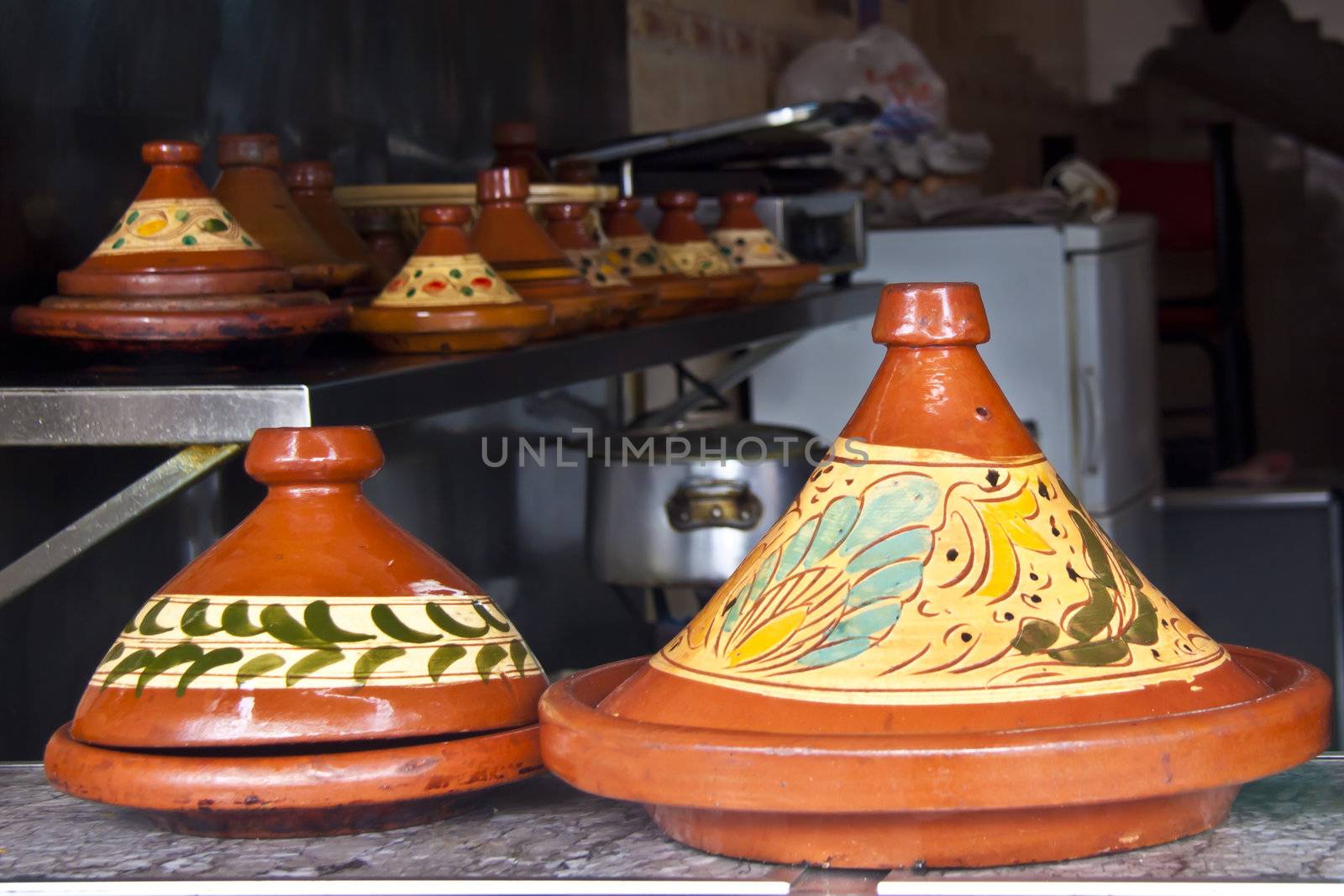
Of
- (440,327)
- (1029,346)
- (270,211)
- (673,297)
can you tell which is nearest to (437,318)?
(440,327)

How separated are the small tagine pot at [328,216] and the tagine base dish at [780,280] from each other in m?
0.67

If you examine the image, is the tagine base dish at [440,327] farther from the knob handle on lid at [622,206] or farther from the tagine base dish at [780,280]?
the tagine base dish at [780,280]

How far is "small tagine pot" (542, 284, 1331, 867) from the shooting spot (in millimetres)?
593

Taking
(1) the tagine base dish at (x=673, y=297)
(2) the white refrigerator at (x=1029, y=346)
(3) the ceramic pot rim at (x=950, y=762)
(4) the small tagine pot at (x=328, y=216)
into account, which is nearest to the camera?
(3) the ceramic pot rim at (x=950, y=762)

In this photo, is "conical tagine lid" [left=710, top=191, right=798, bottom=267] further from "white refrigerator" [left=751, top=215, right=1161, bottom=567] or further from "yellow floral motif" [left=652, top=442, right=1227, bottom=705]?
"yellow floral motif" [left=652, top=442, right=1227, bottom=705]

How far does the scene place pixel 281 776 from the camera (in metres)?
0.67

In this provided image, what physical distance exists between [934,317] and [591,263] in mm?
1022

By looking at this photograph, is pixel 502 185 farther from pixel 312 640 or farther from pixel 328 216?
pixel 312 640

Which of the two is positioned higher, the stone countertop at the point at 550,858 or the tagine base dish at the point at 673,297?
the tagine base dish at the point at 673,297

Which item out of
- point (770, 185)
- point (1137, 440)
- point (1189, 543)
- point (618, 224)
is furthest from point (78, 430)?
point (1189, 543)

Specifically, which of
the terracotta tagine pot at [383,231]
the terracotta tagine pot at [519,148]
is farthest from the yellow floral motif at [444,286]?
the terracotta tagine pot at [519,148]

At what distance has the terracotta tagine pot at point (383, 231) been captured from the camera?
62.1 inches

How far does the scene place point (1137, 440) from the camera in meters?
3.56

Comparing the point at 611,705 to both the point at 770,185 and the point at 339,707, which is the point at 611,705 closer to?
the point at 339,707
